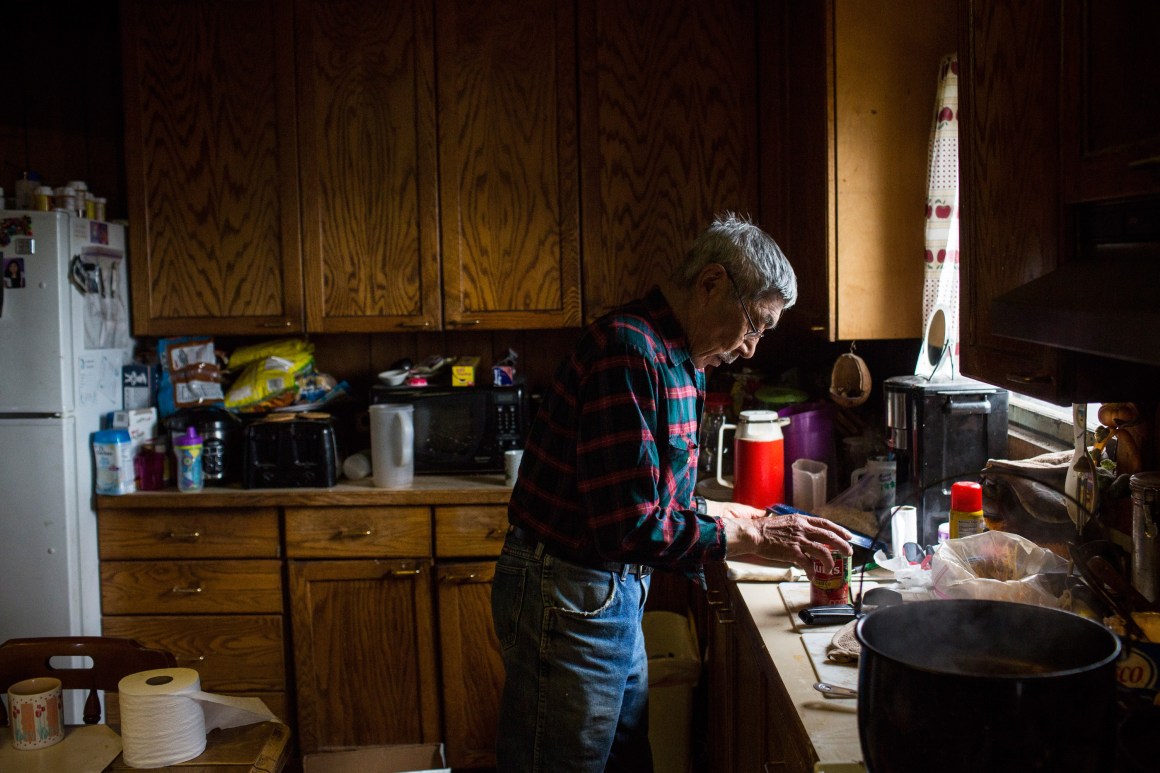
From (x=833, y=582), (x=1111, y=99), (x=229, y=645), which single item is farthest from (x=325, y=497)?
(x=1111, y=99)

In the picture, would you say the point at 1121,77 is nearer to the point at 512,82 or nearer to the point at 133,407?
the point at 512,82

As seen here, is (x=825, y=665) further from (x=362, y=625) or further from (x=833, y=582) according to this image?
(x=362, y=625)

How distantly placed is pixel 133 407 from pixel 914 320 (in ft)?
7.60

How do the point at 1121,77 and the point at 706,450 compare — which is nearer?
the point at 1121,77

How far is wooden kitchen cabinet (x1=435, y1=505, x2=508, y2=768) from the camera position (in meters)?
2.96

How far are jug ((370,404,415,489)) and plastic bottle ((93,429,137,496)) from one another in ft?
2.34

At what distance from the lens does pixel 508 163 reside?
3148 millimetres

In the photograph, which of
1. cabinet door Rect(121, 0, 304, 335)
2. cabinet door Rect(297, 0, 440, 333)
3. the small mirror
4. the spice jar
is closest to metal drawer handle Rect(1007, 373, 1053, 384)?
the spice jar

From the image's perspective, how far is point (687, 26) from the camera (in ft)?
10.2

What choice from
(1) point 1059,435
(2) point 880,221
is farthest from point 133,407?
(1) point 1059,435

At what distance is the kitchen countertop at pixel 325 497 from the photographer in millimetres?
2947

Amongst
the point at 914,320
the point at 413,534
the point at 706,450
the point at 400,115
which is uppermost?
the point at 400,115

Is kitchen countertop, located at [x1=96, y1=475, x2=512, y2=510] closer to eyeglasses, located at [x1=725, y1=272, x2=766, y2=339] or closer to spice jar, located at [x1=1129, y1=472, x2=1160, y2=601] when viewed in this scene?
eyeglasses, located at [x1=725, y1=272, x2=766, y2=339]

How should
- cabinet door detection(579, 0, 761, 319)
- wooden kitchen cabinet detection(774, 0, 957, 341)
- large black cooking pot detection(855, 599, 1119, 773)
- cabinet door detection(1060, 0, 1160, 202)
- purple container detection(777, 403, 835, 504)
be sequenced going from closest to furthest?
large black cooking pot detection(855, 599, 1119, 773) < cabinet door detection(1060, 0, 1160, 202) < wooden kitchen cabinet detection(774, 0, 957, 341) < purple container detection(777, 403, 835, 504) < cabinet door detection(579, 0, 761, 319)
